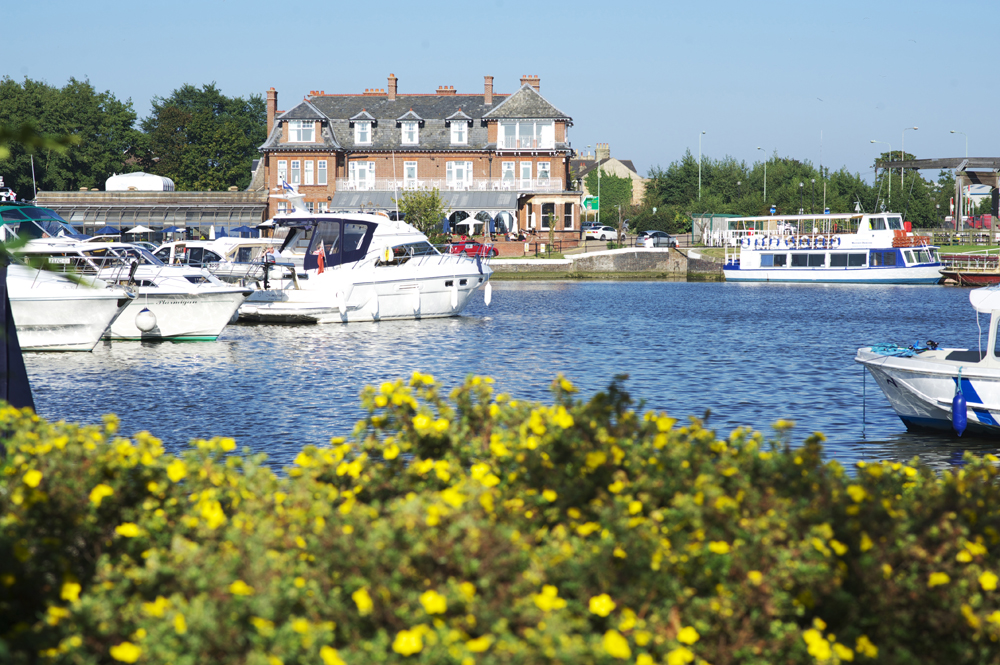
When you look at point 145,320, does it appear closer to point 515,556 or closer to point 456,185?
point 515,556

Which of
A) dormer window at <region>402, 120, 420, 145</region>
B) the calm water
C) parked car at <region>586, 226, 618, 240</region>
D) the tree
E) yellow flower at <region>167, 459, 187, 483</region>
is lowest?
the calm water

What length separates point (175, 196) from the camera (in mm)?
77312

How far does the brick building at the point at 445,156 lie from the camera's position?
75.4m

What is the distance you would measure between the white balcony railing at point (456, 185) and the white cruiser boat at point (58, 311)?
5155cm

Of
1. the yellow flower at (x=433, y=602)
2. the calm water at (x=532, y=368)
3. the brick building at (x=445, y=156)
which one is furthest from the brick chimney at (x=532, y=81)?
the yellow flower at (x=433, y=602)

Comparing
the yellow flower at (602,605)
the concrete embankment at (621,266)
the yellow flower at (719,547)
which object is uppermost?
the concrete embankment at (621,266)

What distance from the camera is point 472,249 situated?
210ft

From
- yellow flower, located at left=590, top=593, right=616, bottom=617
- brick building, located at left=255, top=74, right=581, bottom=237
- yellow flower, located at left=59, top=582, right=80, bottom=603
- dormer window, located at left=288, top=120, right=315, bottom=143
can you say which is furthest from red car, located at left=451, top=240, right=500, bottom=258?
yellow flower, located at left=590, top=593, right=616, bottom=617

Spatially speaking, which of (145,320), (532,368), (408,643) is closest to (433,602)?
(408,643)

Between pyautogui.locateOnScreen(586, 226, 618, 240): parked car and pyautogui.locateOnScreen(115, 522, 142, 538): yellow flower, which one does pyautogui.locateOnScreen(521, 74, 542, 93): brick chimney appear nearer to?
pyautogui.locateOnScreen(586, 226, 618, 240): parked car

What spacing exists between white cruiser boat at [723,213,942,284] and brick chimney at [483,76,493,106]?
24972mm

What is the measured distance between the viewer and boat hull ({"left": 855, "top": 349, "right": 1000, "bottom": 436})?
48.0 feet

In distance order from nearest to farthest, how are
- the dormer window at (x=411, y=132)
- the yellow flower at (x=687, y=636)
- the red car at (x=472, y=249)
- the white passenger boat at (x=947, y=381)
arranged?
the yellow flower at (x=687, y=636) < the white passenger boat at (x=947, y=381) < the red car at (x=472, y=249) < the dormer window at (x=411, y=132)

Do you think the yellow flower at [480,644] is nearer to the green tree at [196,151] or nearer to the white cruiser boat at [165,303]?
the white cruiser boat at [165,303]
